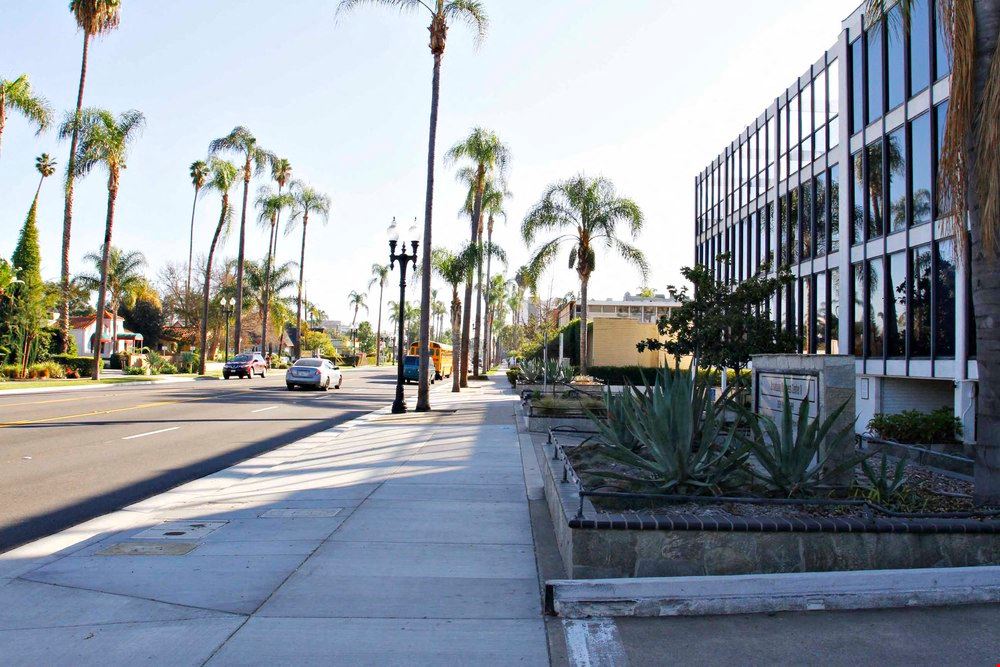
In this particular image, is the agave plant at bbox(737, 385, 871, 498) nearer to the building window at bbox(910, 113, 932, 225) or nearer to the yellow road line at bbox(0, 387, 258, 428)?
the building window at bbox(910, 113, 932, 225)

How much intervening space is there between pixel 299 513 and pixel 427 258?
14.1m

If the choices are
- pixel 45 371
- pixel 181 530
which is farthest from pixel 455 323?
pixel 181 530

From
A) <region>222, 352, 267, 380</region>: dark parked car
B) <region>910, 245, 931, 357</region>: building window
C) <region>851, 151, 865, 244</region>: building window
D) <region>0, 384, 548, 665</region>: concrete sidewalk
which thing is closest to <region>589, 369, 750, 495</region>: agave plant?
<region>0, 384, 548, 665</region>: concrete sidewalk

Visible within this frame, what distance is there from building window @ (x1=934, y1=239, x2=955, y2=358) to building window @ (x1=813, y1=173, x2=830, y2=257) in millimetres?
5634

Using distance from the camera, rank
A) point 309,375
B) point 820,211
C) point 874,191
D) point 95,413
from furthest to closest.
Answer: point 309,375 < point 820,211 < point 95,413 < point 874,191

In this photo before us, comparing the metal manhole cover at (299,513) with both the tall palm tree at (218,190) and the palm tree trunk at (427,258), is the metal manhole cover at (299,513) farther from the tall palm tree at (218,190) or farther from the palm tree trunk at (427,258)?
the tall palm tree at (218,190)

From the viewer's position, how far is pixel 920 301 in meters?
16.4

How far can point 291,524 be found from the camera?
7.51 m

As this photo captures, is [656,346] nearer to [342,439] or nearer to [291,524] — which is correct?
[342,439]

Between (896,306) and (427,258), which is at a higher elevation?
(427,258)

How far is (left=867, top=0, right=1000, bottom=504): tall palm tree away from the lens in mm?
6133

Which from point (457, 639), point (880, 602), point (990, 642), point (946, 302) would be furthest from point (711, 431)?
point (946, 302)

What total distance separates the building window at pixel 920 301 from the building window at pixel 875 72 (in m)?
3.87

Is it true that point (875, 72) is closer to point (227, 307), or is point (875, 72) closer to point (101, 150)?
point (101, 150)
